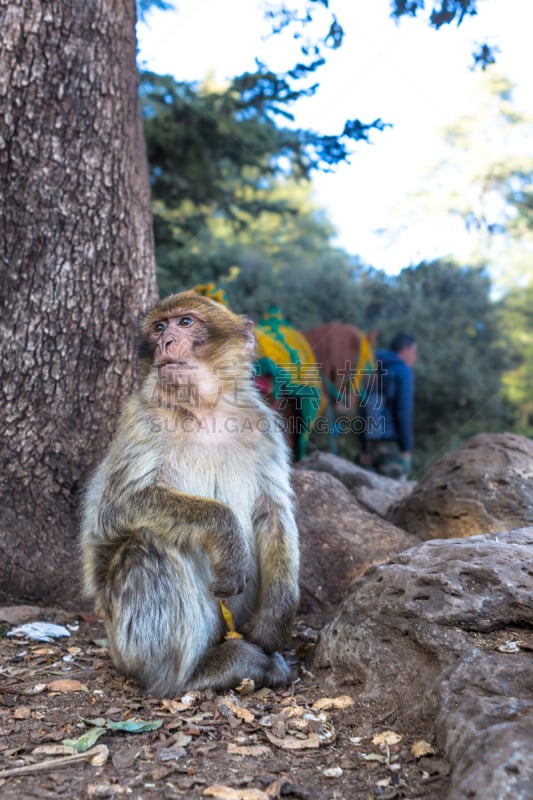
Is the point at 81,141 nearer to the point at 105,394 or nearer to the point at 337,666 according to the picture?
the point at 105,394

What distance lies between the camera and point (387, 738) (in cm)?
276

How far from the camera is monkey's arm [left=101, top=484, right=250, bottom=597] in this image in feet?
10.9

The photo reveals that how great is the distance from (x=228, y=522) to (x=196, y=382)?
2.35ft

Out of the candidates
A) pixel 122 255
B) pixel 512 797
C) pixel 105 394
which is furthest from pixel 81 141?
pixel 512 797

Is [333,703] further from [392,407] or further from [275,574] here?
[392,407]

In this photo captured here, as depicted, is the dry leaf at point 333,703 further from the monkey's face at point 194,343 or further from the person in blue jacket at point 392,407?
the person in blue jacket at point 392,407

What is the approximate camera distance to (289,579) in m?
3.65

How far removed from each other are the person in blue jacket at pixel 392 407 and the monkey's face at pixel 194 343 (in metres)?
5.70

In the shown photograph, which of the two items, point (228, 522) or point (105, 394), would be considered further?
point (105, 394)

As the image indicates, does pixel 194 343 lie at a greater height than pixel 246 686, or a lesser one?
greater

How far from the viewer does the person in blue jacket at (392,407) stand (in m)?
9.68

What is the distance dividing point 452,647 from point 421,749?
0.42 meters

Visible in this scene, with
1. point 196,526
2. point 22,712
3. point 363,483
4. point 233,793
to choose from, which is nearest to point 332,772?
point 233,793

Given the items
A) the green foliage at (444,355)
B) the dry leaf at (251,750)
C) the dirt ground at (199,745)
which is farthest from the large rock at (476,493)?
the green foliage at (444,355)
